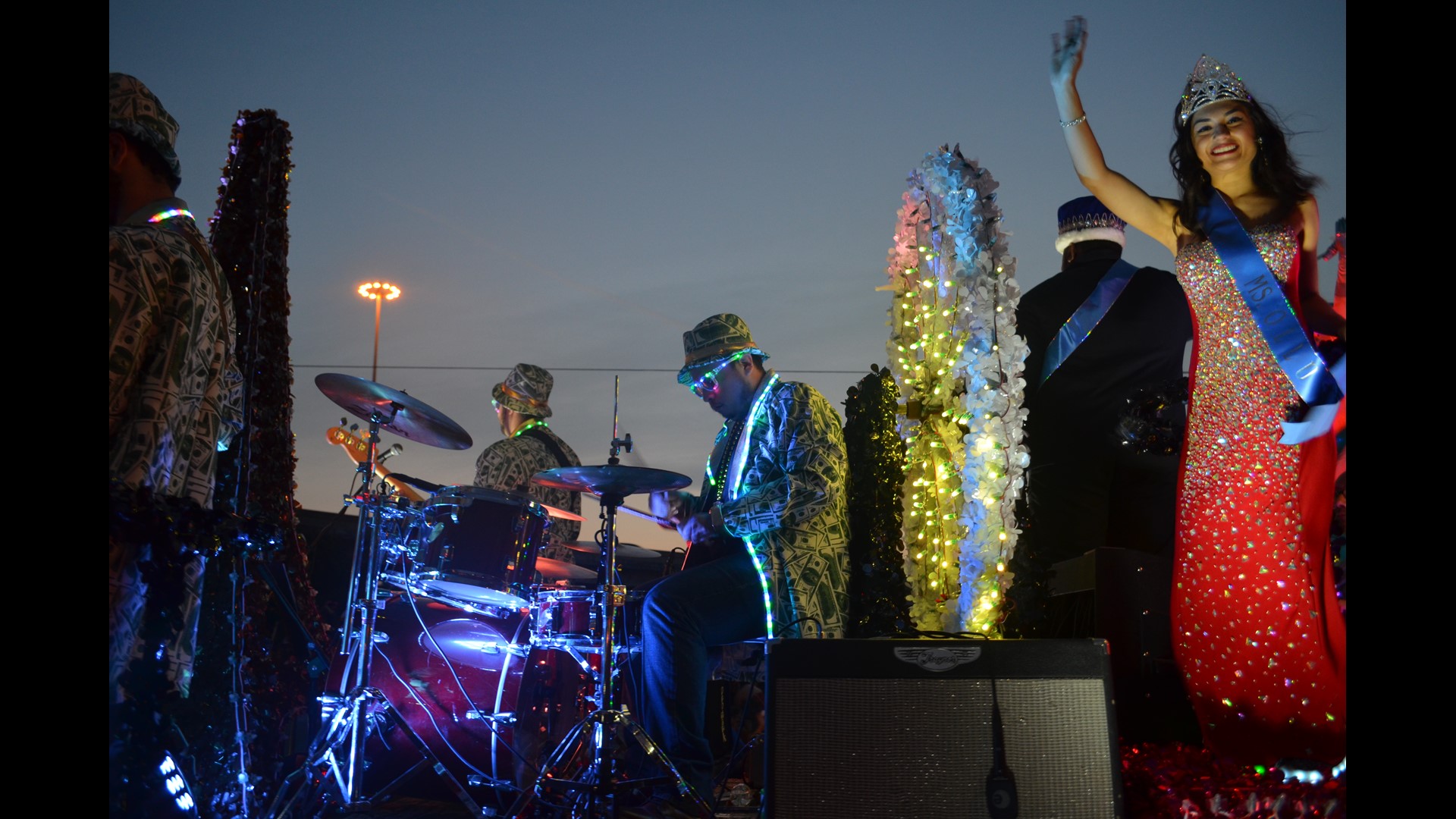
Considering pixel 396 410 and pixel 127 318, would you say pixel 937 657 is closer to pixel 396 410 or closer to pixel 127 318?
pixel 127 318

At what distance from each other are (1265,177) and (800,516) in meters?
2.12

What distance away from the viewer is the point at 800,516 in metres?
4.33

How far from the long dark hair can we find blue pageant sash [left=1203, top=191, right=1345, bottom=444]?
0.06m

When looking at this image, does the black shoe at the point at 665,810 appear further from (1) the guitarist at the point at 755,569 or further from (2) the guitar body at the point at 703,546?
(2) the guitar body at the point at 703,546

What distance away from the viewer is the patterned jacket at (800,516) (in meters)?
4.32

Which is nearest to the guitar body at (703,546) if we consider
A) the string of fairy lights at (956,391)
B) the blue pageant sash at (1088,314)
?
the string of fairy lights at (956,391)

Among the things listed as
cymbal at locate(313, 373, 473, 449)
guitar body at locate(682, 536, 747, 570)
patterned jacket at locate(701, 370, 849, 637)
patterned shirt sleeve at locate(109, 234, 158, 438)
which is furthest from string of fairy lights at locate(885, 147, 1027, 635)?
patterned shirt sleeve at locate(109, 234, 158, 438)

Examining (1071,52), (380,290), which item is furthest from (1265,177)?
(380,290)

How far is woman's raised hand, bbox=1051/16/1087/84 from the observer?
3.53 m

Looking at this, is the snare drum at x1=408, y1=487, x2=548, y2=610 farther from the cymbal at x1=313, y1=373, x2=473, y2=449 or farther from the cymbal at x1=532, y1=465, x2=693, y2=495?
the cymbal at x1=532, y1=465, x2=693, y2=495

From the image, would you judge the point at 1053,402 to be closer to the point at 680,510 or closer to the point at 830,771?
the point at 680,510

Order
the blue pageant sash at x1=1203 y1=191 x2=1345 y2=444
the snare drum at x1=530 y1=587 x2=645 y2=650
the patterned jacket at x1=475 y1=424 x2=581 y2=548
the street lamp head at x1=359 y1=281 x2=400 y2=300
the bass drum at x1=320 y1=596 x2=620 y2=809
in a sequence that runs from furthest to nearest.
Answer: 1. the street lamp head at x1=359 y1=281 x2=400 y2=300
2. the patterned jacket at x1=475 y1=424 x2=581 y2=548
3. the bass drum at x1=320 y1=596 x2=620 y2=809
4. the snare drum at x1=530 y1=587 x2=645 y2=650
5. the blue pageant sash at x1=1203 y1=191 x2=1345 y2=444
